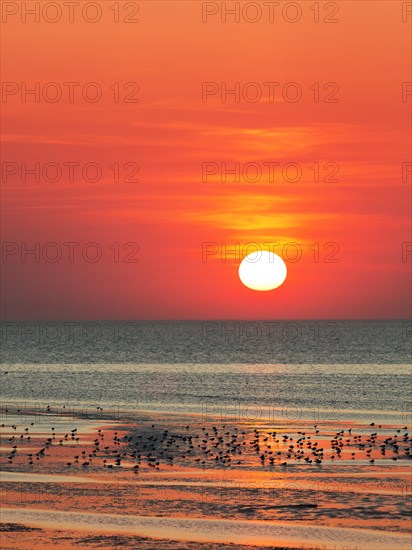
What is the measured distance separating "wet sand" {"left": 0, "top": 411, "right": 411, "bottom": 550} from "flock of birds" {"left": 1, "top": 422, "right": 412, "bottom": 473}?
0.06 m

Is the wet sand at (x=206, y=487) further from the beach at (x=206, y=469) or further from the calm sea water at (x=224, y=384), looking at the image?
the calm sea water at (x=224, y=384)

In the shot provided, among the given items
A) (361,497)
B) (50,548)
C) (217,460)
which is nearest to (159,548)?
(50,548)

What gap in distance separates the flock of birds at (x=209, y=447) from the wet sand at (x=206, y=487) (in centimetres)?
6

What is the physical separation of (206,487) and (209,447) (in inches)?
425

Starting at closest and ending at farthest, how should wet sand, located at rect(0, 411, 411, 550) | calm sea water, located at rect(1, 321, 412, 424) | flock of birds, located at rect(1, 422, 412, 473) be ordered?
wet sand, located at rect(0, 411, 411, 550)
flock of birds, located at rect(1, 422, 412, 473)
calm sea water, located at rect(1, 321, 412, 424)

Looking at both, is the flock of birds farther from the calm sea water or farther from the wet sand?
the calm sea water


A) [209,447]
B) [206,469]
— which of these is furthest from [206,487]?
[209,447]

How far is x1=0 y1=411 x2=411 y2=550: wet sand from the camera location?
2923 centimetres

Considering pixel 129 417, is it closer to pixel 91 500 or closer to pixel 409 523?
pixel 91 500

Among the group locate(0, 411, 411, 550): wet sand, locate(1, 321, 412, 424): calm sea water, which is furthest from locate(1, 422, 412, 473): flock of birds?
locate(1, 321, 412, 424): calm sea water

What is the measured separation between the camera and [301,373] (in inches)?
4786

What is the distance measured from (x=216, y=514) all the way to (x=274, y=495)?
3593mm

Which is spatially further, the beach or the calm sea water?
the calm sea water

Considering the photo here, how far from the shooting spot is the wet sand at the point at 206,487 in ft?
95.9
